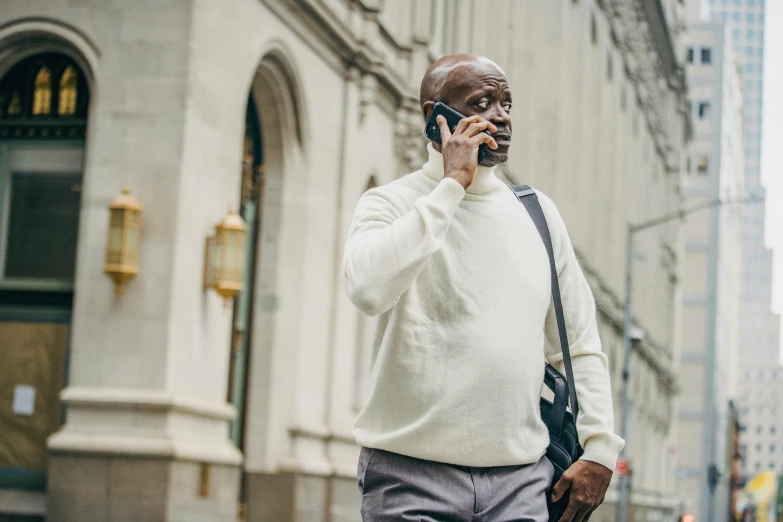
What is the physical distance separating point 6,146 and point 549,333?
1105 centimetres

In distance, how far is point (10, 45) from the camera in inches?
542

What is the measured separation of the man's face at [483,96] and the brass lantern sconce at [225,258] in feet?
Answer: 33.0

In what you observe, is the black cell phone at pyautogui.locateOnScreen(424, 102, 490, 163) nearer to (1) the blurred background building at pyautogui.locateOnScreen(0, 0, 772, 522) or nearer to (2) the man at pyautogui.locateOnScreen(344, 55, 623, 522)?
(2) the man at pyautogui.locateOnScreen(344, 55, 623, 522)

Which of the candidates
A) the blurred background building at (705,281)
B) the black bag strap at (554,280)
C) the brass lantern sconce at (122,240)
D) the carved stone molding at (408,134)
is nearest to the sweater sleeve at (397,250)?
the black bag strap at (554,280)

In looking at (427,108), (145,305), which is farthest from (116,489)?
(427,108)

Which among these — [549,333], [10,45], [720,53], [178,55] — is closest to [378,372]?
[549,333]

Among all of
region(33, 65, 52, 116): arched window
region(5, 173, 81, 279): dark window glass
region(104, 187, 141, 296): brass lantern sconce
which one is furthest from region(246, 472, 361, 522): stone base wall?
region(33, 65, 52, 116): arched window

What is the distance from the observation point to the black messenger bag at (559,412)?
3.82 m

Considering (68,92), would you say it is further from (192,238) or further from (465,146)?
(465,146)

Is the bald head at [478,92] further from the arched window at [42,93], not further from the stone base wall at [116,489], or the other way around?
the arched window at [42,93]

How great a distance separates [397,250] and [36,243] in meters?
10.9

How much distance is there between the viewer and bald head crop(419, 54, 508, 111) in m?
3.80

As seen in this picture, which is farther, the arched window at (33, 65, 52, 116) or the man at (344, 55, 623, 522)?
the arched window at (33, 65, 52, 116)

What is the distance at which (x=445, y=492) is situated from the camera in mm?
3576
